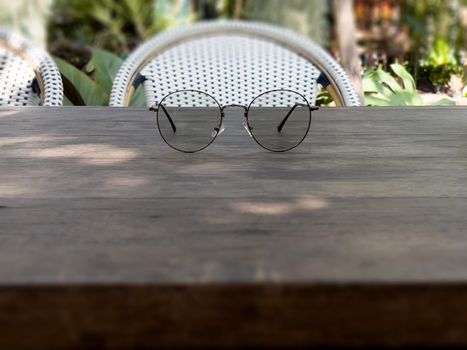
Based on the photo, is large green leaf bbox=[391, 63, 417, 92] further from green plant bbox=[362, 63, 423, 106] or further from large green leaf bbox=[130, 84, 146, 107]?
large green leaf bbox=[130, 84, 146, 107]

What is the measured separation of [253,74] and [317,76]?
19 centimetres

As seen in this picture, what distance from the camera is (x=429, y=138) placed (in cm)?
124

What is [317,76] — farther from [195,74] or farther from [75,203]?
[75,203]

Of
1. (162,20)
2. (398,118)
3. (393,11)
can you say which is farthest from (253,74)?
(393,11)

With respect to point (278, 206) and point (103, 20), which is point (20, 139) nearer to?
point (278, 206)

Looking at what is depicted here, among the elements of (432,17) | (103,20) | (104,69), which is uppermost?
(103,20)

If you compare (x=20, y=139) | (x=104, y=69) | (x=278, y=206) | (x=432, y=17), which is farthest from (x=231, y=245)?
(x=432, y=17)

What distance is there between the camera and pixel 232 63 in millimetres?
2127

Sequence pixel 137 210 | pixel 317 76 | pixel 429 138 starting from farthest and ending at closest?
pixel 317 76, pixel 429 138, pixel 137 210

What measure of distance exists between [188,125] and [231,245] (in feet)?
1.55

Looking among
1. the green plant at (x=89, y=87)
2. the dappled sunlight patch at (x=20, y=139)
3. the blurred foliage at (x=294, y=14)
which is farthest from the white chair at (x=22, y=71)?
the blurred foliage at (x=294, y=14)

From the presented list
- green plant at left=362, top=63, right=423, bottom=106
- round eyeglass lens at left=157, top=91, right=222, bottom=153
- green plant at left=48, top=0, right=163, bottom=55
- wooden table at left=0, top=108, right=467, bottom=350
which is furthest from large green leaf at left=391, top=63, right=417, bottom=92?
green plant at left=48, top=0, right=163, bottom=55

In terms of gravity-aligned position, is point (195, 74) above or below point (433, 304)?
above

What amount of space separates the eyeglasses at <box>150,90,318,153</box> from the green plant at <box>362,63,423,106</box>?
4.36ft
